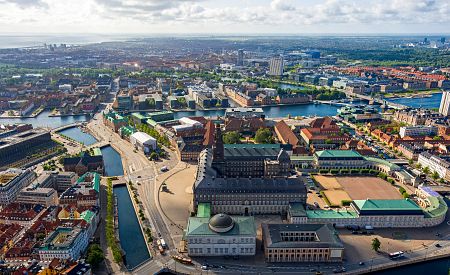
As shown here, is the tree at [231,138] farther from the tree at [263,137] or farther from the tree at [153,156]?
the tree at [153,156]

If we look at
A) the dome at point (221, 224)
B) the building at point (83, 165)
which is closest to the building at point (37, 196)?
the building at point (83, 165)

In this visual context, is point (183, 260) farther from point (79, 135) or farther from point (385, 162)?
point (79, 135)

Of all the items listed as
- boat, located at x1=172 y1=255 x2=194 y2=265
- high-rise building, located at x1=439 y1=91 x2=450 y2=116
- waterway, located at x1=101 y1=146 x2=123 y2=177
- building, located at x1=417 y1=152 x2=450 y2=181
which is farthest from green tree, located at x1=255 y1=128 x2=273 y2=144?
high-rise building, located at x1=439 y1=91 x2=450 y2=116

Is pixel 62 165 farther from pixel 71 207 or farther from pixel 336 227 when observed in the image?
pixel 336 227

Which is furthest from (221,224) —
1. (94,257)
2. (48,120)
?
(48,120)

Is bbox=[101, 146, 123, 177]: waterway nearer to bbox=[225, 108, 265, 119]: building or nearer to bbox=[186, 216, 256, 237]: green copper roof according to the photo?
bbox=[186, 216, 256, 237]: green copper roof

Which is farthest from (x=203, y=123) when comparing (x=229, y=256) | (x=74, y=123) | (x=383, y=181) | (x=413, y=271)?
(x=413, y=271)
